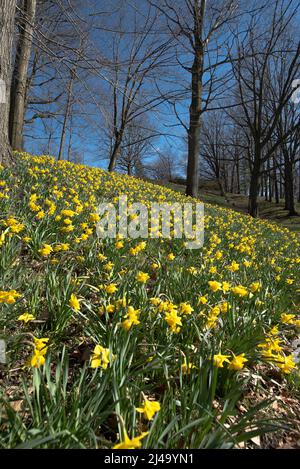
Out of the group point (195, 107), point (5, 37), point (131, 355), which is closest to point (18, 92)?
point (5, 37)

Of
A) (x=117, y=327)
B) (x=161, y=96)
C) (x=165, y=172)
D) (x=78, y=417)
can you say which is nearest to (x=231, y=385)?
(x=117, y=327)

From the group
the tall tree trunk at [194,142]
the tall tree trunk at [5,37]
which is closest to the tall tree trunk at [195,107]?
the tall tree trunk at [194,142]

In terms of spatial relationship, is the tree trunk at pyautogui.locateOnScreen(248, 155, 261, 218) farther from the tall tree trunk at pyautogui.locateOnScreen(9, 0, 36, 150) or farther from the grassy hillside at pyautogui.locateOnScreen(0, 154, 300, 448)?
the grassy hillside at pyautogui.locateOnScreen(0, 154, 300, 448)

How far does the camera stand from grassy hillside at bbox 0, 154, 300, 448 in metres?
1.08

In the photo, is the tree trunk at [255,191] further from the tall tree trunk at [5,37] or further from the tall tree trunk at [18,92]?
the tall tree trunk at [5,37]

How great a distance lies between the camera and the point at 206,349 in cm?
154

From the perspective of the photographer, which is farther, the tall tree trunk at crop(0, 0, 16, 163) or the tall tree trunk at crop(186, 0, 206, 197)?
the tall tree trunk at crop(186, 0, 206, 197)

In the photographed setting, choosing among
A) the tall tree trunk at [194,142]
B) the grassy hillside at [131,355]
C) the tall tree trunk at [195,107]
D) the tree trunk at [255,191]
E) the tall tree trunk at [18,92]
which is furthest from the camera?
the tree trunk at [255,191]

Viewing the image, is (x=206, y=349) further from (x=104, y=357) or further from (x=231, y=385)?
(x=104, y=357)

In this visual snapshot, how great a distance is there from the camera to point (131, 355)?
1.38m

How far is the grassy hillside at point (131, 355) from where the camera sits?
3.53 feet

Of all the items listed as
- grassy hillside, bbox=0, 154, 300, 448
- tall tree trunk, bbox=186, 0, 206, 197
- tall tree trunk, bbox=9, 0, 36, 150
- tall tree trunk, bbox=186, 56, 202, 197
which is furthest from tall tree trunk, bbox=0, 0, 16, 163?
tall tree trunk, bbox=186, 56, 202, 197

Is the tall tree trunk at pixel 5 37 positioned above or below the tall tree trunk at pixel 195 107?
below
